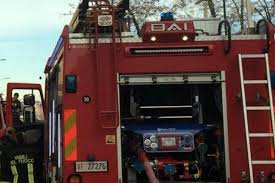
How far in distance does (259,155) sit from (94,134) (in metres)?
1.68

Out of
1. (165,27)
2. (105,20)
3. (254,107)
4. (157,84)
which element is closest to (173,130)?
(157,84)

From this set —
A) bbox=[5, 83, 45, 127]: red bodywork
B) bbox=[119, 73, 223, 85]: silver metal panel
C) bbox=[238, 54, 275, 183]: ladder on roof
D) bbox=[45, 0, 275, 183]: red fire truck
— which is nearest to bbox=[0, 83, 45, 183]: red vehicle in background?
bbox=[5, 83, 45, 127]: red bodywork

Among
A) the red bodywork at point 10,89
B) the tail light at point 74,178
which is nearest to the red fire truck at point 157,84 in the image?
the tail light at point 74,178

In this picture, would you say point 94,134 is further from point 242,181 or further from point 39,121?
point 39,121

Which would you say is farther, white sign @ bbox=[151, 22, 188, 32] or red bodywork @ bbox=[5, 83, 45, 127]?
red bodywork @ bbox=[5, 83, 45, 127]

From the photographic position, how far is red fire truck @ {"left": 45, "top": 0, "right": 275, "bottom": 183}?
237 inches

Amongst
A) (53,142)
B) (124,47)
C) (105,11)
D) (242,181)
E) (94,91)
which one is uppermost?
(105,11)

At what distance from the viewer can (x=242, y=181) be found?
19.9ft

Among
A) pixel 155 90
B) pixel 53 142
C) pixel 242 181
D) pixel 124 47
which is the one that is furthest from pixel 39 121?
pixel 242 181

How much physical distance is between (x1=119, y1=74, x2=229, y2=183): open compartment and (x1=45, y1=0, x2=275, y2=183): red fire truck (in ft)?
0.04

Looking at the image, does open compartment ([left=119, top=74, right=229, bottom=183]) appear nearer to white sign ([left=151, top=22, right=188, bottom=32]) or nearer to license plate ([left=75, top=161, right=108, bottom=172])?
license plate ([left=75, top=161, right=108, bottom=172])

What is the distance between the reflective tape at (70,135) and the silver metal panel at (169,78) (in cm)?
61

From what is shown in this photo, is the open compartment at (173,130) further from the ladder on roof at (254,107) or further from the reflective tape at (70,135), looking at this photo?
the reflective tape at (70,135)

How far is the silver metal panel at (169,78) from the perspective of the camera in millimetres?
6109
